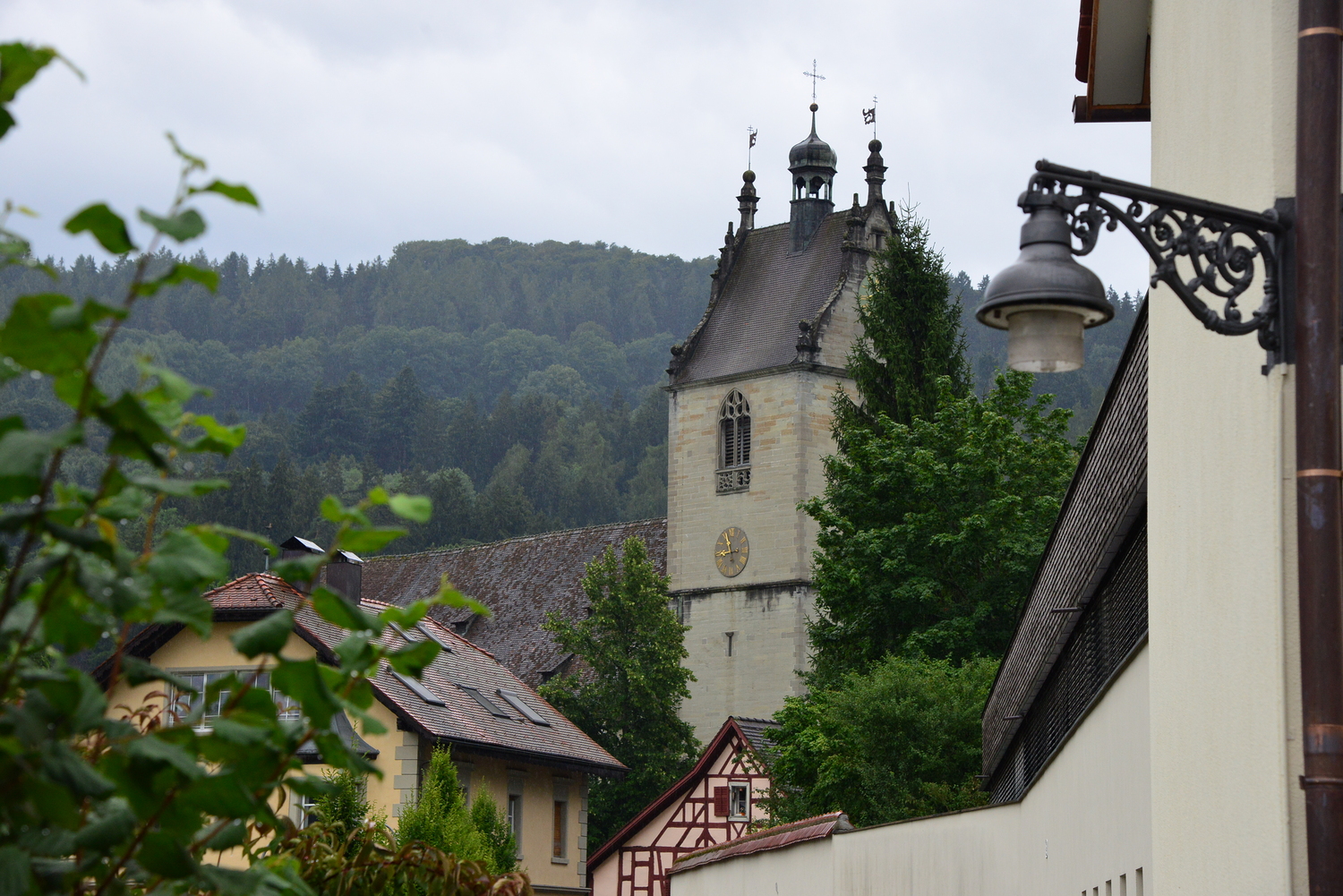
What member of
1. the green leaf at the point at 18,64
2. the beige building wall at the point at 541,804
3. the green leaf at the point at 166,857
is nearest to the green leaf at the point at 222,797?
the green leaf at the point at 166,857

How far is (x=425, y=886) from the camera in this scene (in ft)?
18.0

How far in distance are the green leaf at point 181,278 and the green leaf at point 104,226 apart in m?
0.05

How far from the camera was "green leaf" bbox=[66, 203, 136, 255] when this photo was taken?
7.11ft

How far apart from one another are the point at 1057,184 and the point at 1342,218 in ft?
2.47

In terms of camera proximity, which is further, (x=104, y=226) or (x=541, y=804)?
(x=541, y=804)

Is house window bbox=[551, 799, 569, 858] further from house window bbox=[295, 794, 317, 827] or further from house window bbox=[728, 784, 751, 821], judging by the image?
house window bbox=[295, 794, 317, 827]

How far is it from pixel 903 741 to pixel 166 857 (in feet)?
75.3

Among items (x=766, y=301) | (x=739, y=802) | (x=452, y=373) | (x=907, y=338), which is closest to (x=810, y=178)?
(x=766, y=301)

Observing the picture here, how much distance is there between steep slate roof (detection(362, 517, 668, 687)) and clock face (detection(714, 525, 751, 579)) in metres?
4.12

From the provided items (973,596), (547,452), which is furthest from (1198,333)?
(547,452)

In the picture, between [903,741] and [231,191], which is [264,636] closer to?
[231,191]

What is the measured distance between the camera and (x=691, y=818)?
37219 millimetres

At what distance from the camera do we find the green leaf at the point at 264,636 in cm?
232

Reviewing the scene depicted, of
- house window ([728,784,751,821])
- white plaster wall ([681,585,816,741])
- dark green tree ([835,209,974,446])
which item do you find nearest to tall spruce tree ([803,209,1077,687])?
dark green tree ([835,209,974,446])
